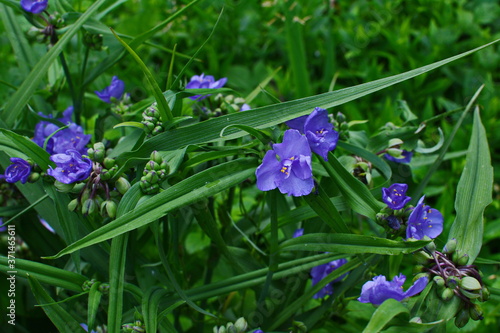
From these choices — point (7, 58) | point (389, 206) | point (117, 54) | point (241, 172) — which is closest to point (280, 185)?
point (241, 172)

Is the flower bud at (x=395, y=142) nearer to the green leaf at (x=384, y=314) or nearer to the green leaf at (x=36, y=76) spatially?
the green leaf at (x=384, y=314)

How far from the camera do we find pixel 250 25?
88.5 inches

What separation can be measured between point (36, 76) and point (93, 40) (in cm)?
17

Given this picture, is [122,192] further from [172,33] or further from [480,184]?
[172,33]

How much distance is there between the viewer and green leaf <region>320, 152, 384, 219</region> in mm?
859

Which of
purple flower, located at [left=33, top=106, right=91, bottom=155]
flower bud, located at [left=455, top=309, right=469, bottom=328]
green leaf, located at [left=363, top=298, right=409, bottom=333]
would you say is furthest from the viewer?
purple flower, located at [left=33, top=106, right=91, bottom=155]

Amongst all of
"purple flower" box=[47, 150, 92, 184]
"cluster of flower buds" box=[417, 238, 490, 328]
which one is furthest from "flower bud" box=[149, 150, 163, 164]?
"cluster of flower buds" box=[417, 238, 490, 328]

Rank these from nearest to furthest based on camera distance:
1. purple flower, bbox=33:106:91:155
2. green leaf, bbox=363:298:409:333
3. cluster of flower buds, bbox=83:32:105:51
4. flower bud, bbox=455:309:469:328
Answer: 1. green leaf, bbox=363:298:409:333
2. flower bud, bbox=455:309:469:328
3. purple flower, bbox=33:106:91:155
4. cluster of flower buds, bbox=83:32:105:51

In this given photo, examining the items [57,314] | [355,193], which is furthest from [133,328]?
[355,193]

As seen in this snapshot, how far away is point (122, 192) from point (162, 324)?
293 millimetres

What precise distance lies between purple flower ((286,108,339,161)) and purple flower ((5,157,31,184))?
50 centimetres

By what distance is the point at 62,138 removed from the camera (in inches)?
40.0

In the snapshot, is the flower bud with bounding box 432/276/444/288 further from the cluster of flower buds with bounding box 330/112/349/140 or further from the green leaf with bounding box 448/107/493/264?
the cluster of flower buds with bounding box 330/112/349/140

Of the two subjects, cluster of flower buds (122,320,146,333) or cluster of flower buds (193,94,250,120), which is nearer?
cluster of flower buds (122,320,146,333)
